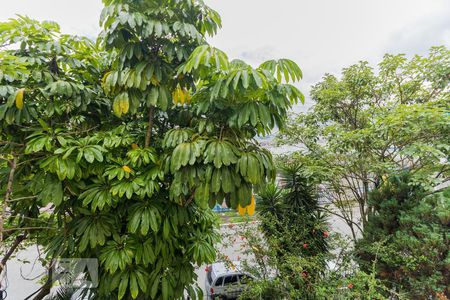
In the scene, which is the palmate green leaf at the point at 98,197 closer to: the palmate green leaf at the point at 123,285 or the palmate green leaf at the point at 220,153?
the palmate green leaf at the point at 123,285

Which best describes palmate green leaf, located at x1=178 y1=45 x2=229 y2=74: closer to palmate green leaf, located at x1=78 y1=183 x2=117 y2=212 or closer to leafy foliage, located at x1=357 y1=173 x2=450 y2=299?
palmate green leaf, located at x1=78 y1=183 x2=117 y2=212

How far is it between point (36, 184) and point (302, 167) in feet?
9.87

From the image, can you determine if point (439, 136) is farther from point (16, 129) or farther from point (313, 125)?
point (16, 129)

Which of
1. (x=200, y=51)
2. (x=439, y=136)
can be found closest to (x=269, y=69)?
(x=200, y=51)

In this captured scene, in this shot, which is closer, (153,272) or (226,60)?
(226,60)

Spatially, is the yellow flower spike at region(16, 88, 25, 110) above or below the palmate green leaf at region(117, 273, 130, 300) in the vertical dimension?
above

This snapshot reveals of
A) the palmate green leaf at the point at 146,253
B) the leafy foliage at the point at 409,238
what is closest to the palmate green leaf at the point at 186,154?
Result: the palmate green leaf at the point at 146,253

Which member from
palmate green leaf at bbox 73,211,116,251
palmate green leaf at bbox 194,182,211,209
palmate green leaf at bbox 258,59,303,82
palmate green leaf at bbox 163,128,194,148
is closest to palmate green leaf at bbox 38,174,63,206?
palmate green leaf at bbox 73,211,116,251

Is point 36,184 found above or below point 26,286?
above

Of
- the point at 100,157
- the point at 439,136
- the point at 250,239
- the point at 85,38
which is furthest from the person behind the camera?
the point at 250,239

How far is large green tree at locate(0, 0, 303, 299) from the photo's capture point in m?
1.59

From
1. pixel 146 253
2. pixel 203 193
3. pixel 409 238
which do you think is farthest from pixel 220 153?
pixel 409 238

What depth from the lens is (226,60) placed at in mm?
1560

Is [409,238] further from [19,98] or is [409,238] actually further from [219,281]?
[19,98]
